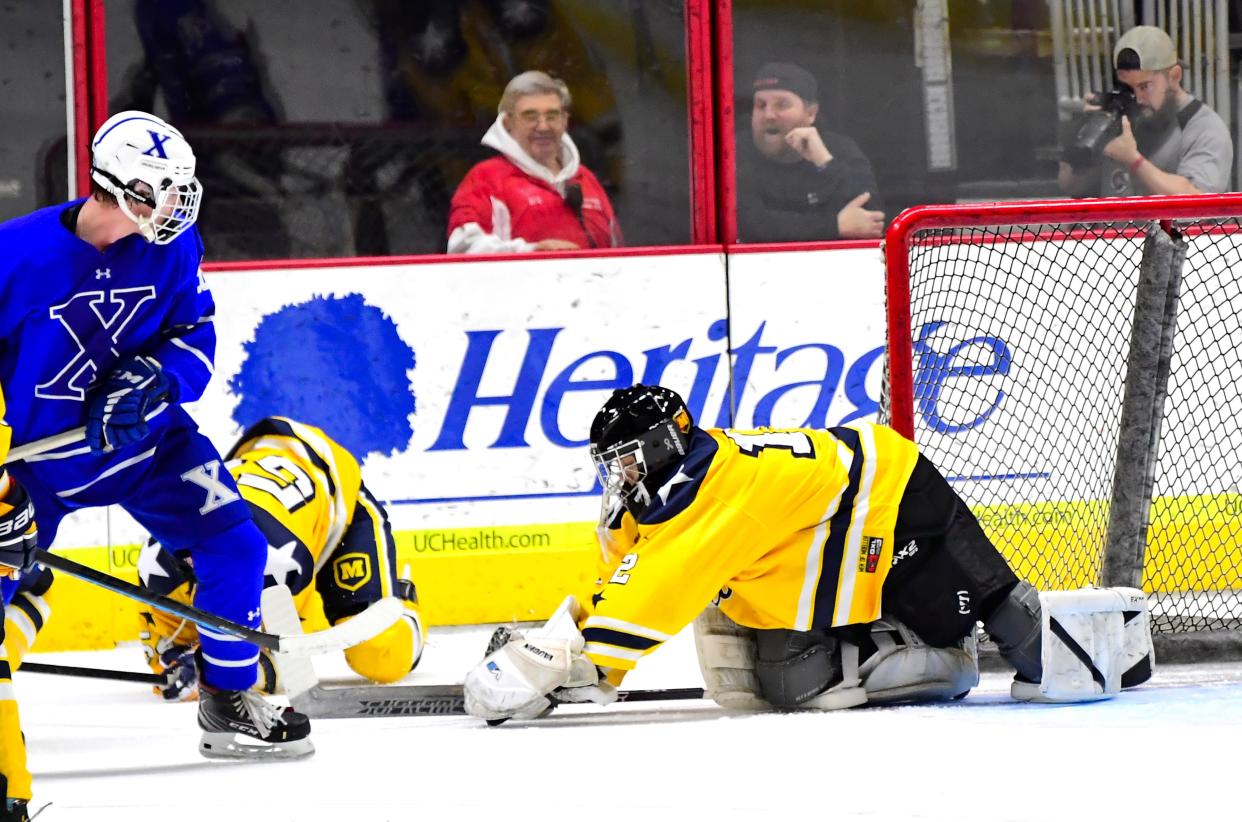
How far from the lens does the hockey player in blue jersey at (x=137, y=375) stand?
2.97 meters

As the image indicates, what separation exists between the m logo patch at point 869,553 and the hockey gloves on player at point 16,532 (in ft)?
5.17

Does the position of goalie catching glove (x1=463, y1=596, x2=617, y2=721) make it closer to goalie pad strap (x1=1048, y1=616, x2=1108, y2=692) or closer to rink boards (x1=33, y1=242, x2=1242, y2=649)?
goalie pad strap (x1=1048, y1=616, x2=1108, y2=692)

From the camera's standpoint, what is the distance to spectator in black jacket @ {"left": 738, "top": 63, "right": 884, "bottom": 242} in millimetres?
5172

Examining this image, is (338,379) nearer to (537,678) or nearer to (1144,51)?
(537,678)

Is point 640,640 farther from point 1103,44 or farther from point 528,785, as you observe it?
point 1103,44

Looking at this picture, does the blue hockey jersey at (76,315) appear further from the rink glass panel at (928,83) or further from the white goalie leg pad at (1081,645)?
the rink glass panel at (928,83)

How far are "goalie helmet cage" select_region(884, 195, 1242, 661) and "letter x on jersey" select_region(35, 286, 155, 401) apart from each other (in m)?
1.61

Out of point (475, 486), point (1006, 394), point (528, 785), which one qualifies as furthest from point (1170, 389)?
point (528, 785)

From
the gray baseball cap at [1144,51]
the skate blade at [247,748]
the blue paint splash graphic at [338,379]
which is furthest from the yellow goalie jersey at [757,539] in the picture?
the gray baseball cap at [1144,51]

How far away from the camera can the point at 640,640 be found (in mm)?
3168

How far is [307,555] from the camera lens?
4.10 meters

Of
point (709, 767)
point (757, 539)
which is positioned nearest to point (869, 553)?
point (757, 539)

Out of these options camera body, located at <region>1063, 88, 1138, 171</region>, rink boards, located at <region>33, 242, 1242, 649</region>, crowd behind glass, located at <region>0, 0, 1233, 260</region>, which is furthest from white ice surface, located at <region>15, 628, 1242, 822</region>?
camera body, located at <region>1063, 88, 1138, 171</region>

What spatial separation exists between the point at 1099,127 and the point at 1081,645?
2.43 metres
